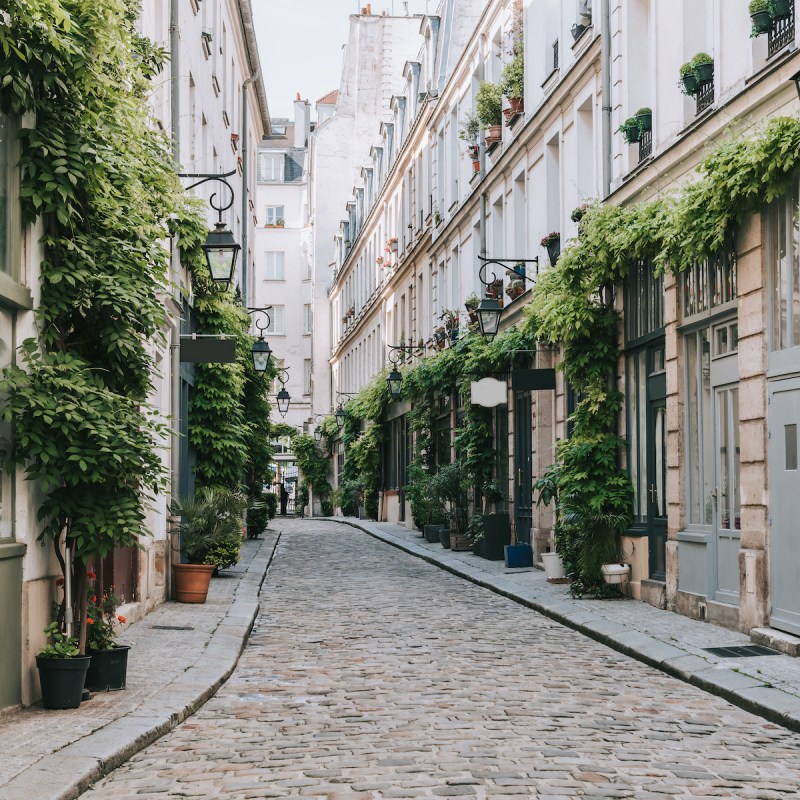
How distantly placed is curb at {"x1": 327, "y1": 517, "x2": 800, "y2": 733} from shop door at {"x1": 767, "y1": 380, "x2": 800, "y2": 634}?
0.96m

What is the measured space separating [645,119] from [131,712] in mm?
9750

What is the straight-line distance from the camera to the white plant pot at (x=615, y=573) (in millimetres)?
14023

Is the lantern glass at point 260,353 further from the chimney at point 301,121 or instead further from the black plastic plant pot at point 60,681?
the chimney at point 301,121

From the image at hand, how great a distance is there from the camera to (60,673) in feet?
25.1

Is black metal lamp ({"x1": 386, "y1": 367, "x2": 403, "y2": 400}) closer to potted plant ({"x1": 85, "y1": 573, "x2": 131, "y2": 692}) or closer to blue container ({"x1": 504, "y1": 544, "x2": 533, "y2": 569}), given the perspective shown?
blue container ({"x1": 504, "y1": 544, "x2": 533, "y2": 569})

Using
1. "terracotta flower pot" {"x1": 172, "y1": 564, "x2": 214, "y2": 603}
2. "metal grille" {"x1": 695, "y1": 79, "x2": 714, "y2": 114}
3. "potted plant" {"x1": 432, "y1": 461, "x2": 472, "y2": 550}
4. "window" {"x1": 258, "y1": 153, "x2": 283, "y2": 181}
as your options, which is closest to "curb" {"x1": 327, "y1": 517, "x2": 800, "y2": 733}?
"terracotta flower pot" {"x1": 172, "y1": 564, "x2": 214, "y2": 603}

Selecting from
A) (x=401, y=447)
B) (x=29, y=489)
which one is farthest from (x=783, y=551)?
(x=401, y=447)

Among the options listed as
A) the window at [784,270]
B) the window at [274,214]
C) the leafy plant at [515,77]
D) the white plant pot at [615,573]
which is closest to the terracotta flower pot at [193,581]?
the white plant pot at [615,573]

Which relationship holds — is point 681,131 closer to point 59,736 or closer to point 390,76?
point 59,736

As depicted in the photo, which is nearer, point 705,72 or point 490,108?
point 705,72

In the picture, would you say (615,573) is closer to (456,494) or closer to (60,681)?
(60,681)

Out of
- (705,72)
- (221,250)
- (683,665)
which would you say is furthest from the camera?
(221,250)

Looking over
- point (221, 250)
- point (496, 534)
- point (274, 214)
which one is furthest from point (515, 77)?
point (274, 214)

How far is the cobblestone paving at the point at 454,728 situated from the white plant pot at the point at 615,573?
6.25 ft
